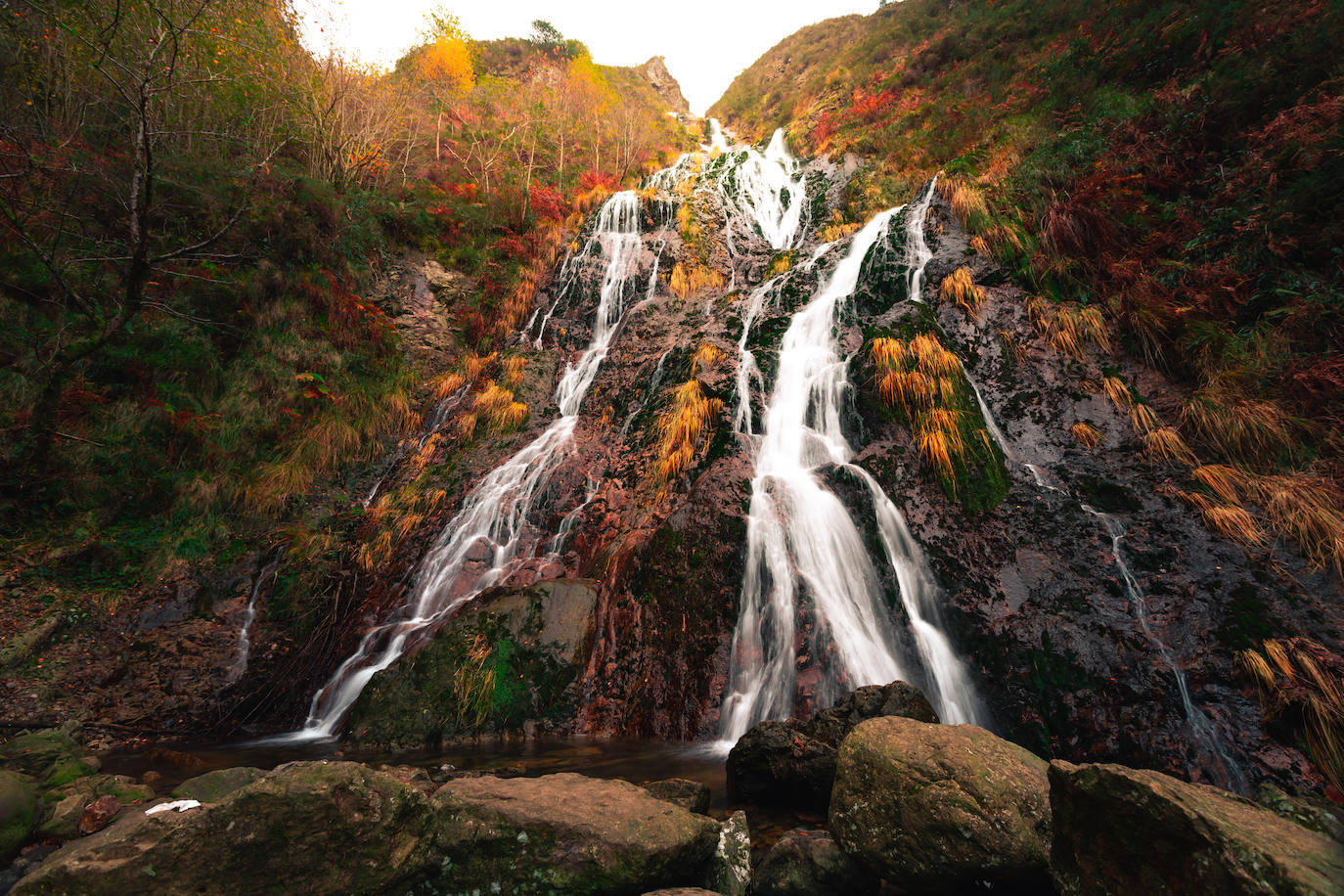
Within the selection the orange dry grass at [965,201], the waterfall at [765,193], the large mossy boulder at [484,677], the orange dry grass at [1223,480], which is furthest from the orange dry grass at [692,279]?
the orange dry grass at [1223,480]

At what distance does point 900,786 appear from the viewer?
2281 millimetres

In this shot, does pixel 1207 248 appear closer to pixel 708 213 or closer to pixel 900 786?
pixel 900 786

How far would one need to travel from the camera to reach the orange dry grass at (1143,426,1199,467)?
15.2ft

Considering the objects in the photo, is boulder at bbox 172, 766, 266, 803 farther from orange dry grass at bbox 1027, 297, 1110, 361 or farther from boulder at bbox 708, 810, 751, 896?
orange dry grass at bbox 1027, 297, 1110, 361

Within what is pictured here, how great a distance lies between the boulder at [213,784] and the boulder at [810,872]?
2.91 meters

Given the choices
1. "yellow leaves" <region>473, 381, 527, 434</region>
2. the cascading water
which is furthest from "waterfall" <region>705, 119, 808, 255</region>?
the cascading water

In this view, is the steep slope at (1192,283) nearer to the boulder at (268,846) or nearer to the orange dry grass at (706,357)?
the orange dry grass at (706,357)

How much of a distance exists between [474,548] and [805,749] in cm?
561

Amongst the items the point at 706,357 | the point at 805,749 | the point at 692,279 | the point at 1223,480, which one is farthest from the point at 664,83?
the point at 805,749

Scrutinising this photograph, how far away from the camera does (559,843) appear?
7.08 ft

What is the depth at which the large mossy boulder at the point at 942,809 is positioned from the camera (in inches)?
80.7

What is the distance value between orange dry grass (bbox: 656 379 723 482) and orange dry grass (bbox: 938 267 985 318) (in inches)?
149

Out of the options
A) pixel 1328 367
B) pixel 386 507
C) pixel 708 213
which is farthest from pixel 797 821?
pixel 708 213

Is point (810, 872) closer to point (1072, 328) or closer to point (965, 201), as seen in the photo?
point (1072, 328)
